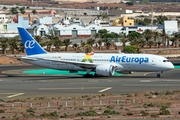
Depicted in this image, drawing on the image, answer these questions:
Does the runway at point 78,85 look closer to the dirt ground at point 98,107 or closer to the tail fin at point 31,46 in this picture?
the tail fin at point 31,46

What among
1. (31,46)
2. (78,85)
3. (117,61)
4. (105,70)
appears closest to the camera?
(78,85)

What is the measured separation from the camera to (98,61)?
8275 cm

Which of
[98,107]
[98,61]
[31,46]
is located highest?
[31,46]

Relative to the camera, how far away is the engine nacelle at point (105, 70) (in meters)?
80.9

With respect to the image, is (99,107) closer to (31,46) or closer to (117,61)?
(117,61)

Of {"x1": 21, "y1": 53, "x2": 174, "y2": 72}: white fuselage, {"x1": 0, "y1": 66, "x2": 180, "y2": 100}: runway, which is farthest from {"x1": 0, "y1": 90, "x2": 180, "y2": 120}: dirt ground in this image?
{"x1": 21, "y1": 53, "x2": 174, "y2": 72}: white fuselage

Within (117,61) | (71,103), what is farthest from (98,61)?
(71,103)

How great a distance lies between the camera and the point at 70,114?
50344mm

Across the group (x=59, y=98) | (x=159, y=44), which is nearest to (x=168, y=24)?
(x=159, y=44)

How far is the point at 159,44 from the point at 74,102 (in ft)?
267

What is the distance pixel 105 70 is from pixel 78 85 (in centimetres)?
800

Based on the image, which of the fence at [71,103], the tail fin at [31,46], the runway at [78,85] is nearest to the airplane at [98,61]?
the tail fin at [31,46]

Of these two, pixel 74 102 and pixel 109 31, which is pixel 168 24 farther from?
pixel 74 102

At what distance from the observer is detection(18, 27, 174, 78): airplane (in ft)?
263
